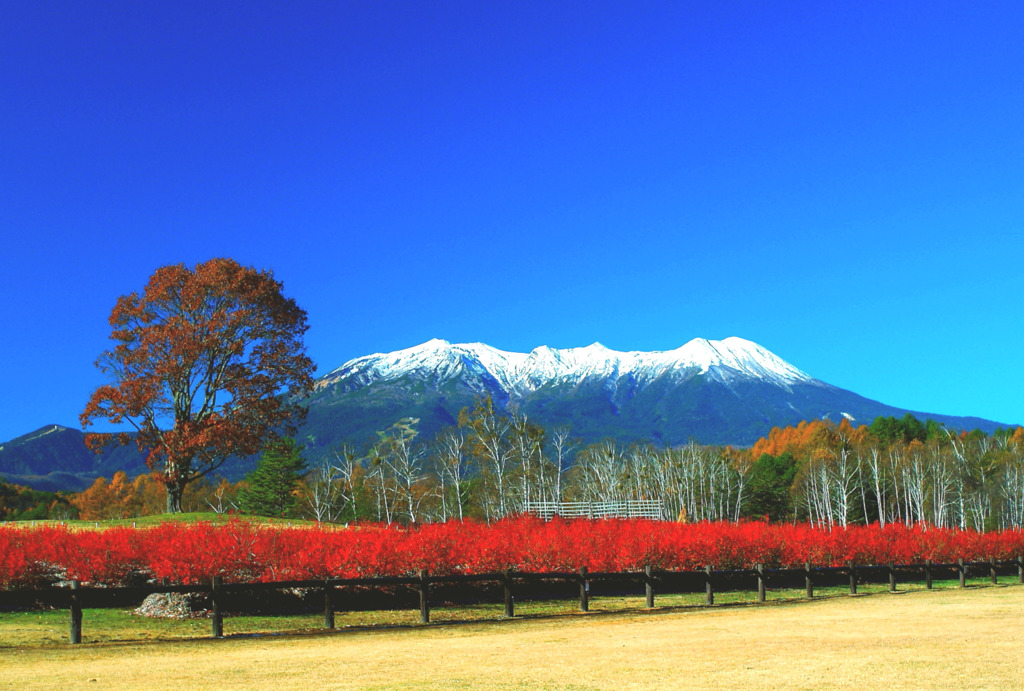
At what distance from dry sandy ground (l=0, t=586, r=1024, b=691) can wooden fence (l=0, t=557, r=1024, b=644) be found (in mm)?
924

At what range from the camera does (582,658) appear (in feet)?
46.5

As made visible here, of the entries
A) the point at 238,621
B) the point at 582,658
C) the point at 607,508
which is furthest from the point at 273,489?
the point at 582,658

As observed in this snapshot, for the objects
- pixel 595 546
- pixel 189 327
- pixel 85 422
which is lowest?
pixel 595 546

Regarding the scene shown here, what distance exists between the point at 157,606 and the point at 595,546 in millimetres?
13290

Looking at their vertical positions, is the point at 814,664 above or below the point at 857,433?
below

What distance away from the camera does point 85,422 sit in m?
41.5

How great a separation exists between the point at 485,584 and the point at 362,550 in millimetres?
4648

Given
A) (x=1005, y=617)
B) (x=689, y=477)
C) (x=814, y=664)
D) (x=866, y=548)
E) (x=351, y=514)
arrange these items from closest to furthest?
(x=814, y=664) → (x=1005, y=617) → (x=866, y=548) → (x=351, y=514) → (x=689, y=477)

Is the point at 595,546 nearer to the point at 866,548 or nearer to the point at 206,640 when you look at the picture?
the point at 206,640

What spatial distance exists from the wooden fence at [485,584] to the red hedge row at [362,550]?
61cm

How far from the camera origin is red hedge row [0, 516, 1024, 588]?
20500 mm

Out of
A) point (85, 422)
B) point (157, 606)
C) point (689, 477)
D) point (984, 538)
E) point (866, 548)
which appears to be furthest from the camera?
point (689, 477)

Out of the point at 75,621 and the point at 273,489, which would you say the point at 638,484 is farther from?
the point at 75,621

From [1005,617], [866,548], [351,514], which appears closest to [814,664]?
[1005,617]
